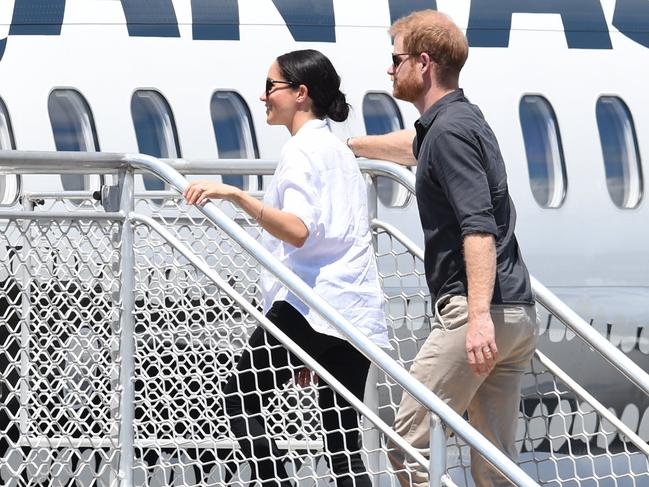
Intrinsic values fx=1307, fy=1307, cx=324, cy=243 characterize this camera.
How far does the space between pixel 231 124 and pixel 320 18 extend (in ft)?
2.67

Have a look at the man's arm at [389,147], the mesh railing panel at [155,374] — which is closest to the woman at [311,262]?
the mesh railing panel at [155,374]

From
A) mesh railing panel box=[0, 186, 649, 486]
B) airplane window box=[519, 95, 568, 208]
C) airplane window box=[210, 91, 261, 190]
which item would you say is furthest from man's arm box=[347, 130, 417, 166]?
airplane window box=[519, 95, 568, 208]

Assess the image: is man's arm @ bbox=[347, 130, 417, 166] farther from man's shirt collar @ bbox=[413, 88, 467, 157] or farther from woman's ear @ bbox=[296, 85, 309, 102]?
man's shirt collar @ bbox=[413, 88, 467, 157]

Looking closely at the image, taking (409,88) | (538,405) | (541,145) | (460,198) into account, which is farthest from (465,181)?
(541,145)

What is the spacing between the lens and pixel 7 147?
284 inches

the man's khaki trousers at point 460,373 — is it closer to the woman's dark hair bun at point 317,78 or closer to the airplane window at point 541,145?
the woman's dark hair bun at point 317,78

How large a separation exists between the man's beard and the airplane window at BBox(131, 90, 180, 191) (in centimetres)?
357

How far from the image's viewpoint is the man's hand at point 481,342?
3.62m

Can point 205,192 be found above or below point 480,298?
above

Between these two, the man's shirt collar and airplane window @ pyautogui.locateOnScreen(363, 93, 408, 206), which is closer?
the man's shirt collar

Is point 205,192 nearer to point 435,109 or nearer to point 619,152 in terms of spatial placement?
point 435,109

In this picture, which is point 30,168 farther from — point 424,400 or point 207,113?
point 207,113

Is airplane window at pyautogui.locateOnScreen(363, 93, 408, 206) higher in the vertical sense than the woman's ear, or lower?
lower

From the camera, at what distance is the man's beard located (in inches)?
154
